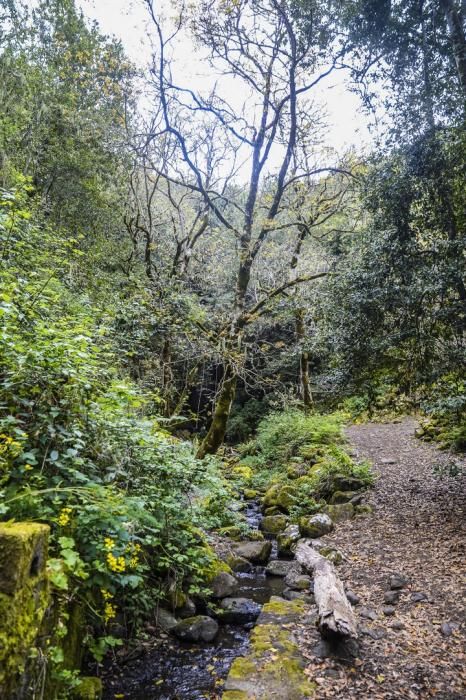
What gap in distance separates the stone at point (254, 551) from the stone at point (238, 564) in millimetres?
198

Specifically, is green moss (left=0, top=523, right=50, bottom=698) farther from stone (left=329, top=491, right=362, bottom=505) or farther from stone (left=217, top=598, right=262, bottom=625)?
stone (left=329, top=491, right=362, bottom=505)

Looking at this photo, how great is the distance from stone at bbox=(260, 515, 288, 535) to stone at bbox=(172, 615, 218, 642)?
3.92 m

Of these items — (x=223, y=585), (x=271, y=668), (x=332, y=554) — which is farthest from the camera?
(x=332, y=554)

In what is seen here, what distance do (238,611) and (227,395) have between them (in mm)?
5015

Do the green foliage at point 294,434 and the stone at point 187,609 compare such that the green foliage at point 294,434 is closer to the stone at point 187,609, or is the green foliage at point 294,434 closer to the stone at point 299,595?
the stone at point 299,595

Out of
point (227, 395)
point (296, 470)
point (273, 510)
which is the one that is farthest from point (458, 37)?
point (296, 470)

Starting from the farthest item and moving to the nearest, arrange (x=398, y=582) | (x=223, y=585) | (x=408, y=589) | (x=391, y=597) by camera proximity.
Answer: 1. (x=223, y=585)
2. (x=398, y=582)
3. (x=408, y=589)
4. (x=391, y=597)

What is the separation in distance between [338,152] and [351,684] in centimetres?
1393

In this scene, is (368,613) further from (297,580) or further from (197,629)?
(197,629)

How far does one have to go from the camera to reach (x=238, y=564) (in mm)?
6836

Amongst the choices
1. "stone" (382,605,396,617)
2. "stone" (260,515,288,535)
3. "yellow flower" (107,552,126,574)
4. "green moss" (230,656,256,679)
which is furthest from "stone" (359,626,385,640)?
"stone" (260,515,288,535)

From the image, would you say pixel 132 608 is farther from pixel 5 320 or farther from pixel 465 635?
pixel 465 635

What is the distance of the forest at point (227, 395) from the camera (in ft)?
11.2

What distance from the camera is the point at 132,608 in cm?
425
